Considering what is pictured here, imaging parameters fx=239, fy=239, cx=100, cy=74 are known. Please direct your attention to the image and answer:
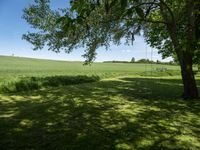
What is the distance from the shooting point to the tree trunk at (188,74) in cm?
1324

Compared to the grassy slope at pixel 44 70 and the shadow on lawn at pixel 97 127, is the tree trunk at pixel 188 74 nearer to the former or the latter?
the shadow on lawn at pixel 97 127

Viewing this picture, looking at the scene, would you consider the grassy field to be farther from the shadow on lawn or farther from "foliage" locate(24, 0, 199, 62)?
"foliage" locate(24, 0, 199, 62)

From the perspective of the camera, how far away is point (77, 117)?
8.59 m

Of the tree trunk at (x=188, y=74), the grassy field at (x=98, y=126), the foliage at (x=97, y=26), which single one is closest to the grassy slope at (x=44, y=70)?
the foliage at (x=97, y=26)

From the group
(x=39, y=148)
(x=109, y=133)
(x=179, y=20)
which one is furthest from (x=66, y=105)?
(x=179, y=20)

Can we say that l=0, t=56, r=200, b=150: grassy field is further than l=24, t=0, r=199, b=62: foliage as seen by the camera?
No

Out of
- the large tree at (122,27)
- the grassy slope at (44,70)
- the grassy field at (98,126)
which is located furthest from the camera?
the grassy slope at (44,70)

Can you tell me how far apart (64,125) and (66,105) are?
353 cm

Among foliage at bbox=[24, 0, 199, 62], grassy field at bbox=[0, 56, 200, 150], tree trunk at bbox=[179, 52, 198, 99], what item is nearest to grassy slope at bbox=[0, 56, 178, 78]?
foliage at bbox=[24, 0, 199, 62]

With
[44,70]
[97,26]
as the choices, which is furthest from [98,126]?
[44,70]

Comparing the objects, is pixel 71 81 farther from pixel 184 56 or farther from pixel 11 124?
pixel 11 124

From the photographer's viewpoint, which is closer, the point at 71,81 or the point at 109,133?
the point at 109,133

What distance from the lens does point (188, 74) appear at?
13.4m

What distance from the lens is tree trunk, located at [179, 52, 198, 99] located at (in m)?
13.2
